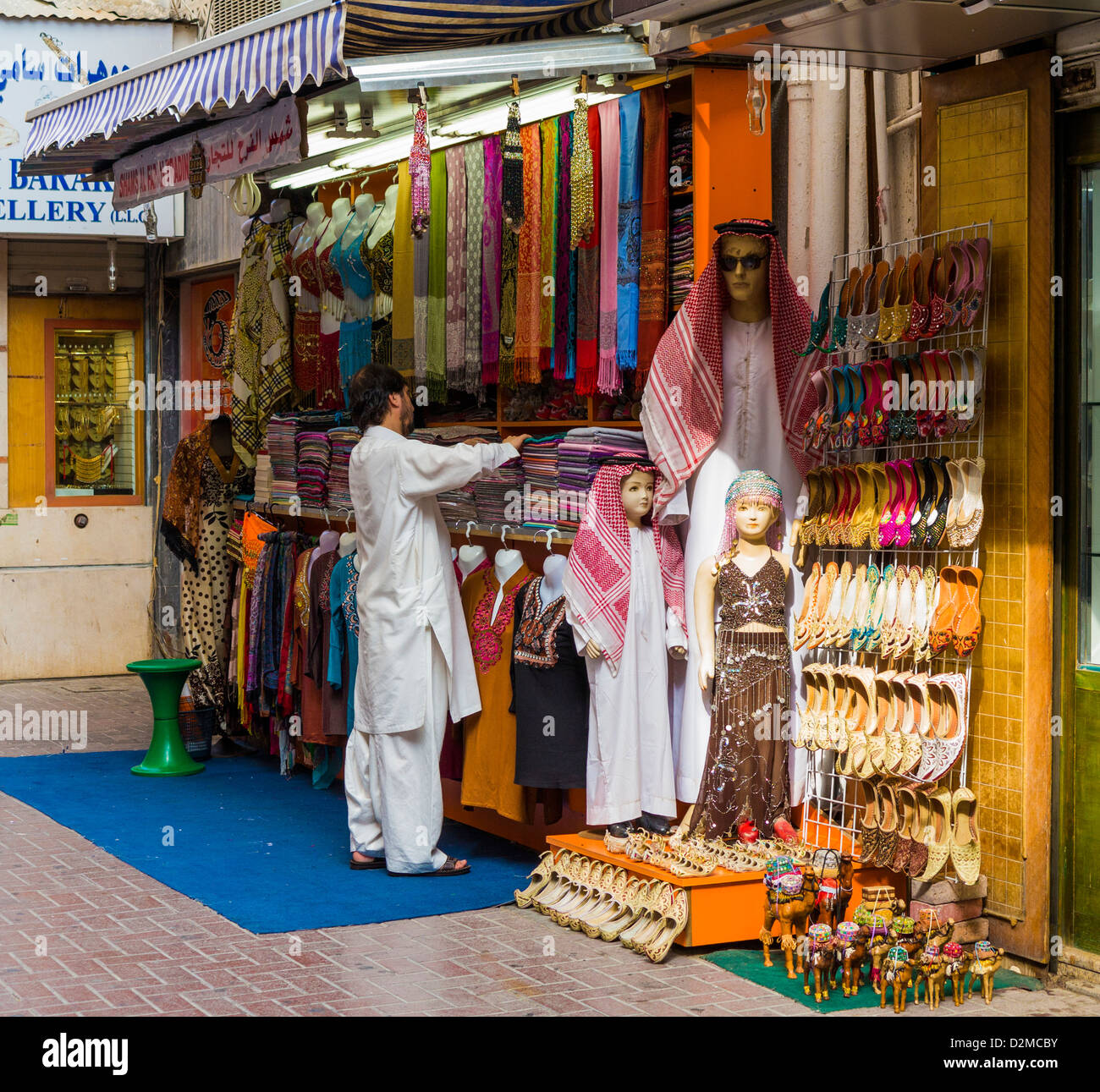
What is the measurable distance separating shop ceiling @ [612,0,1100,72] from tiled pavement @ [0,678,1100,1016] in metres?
2.96

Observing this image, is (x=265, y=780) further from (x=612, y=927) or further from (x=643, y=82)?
(x=643, y=82)

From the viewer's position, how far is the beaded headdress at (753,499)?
18.6 ft

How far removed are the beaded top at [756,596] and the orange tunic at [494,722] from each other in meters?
1.19

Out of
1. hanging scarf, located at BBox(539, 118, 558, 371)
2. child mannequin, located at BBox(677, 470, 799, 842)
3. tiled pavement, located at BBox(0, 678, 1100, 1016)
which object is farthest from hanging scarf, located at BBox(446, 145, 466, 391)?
tiled pavement, located at BBox(0, 678, 1100, 1016)

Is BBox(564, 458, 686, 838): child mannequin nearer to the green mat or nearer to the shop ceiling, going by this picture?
the green mat

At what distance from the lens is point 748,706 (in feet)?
18.5

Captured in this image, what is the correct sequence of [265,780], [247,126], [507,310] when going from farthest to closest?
[265,780]
[247,126]
[507,310]

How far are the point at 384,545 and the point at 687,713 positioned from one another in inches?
56.2

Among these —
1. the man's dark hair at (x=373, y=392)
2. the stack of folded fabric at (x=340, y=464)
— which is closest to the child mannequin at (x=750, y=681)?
the man's dark hair at (x=373, y=392)

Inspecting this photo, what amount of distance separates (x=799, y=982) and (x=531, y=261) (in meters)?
3.14

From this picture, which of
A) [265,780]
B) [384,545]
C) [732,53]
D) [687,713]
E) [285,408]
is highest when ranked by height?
[732,53]

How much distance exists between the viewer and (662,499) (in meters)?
5.93

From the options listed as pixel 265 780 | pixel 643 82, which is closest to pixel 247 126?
pixel 643 82

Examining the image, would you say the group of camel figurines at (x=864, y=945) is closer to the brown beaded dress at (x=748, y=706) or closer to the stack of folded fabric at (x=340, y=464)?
the brown beaded dress at (x=748, y=706)
